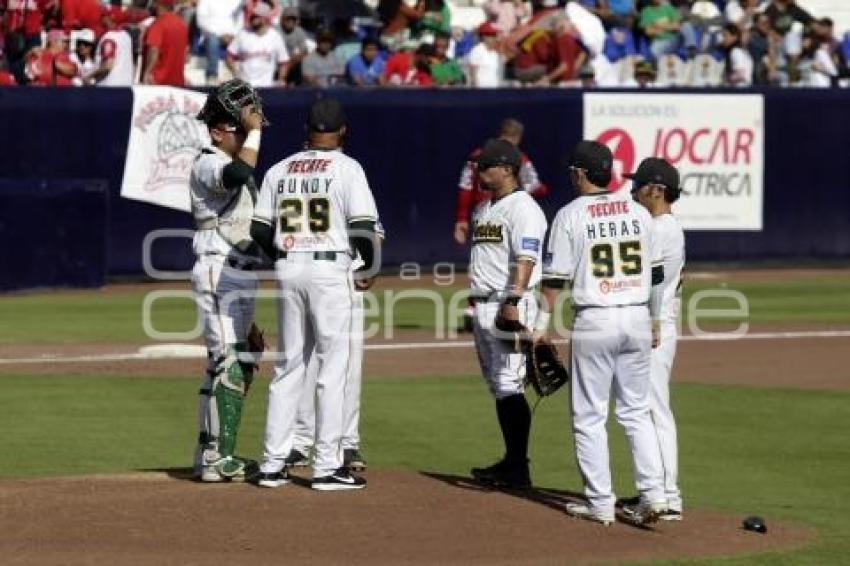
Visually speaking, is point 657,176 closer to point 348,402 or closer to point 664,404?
point 664,404

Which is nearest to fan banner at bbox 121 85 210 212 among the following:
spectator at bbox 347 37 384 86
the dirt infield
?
spectator at bbox 347 37 384 86

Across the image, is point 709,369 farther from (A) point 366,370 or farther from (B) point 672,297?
(B) point 672,297

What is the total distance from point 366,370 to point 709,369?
3352 millimetres

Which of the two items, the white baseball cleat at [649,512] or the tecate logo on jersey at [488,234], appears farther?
the tecate logo on jersey at [488,234]

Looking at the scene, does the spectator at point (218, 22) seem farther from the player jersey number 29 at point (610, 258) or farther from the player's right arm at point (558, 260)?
the player jersey number 29 at point (610, 258)

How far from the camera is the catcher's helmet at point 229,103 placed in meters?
12.0

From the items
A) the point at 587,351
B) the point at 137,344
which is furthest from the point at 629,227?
the point at 137,344

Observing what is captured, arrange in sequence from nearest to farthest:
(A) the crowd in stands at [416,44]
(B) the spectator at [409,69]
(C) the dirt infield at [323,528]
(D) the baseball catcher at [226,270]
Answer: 1. (C) the dirt infield at [323,528]
2. (D) the baseball catcher at [226,270]
3. (A) the crowd in stands at [416,44]
4. (B) the spectator at [409,69]

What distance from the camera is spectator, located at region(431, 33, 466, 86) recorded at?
28688mm

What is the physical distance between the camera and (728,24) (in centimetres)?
3172

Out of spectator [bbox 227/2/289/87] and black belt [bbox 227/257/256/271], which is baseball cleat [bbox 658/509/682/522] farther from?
spectator [bbox 227/2/289/87]

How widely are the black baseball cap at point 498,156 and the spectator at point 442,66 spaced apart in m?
16.2

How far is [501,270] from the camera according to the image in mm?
12719

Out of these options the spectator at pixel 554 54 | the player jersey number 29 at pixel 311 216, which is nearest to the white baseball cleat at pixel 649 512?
the player jersey number 29 at pixel 311 216
